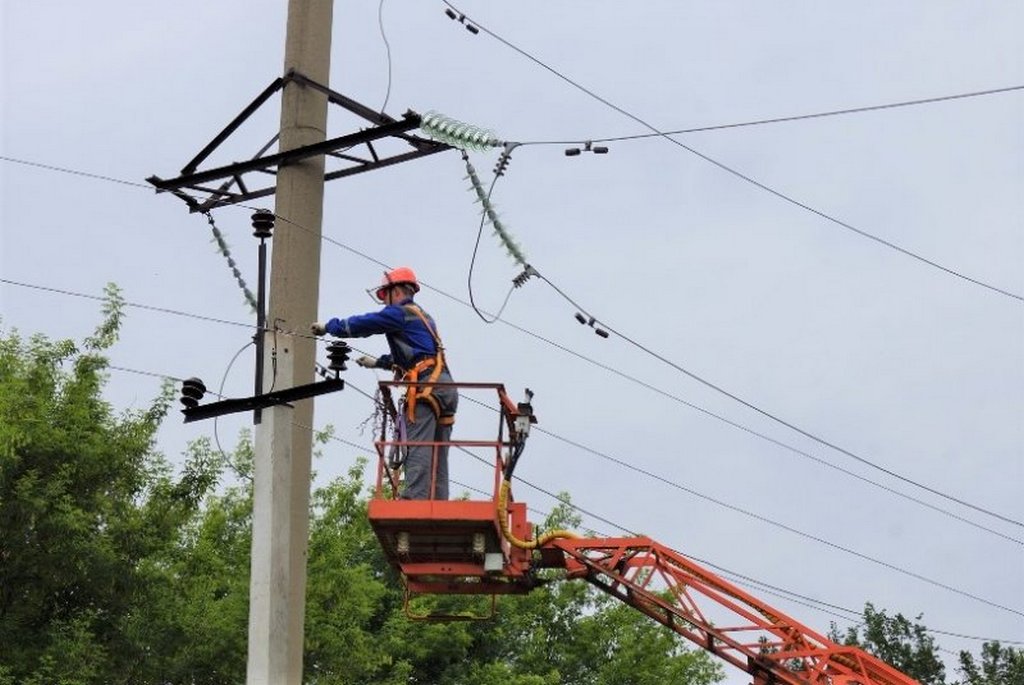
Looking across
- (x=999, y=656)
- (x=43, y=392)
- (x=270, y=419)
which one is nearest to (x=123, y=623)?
(x=43, y=392)

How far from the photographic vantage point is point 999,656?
47.6 metres

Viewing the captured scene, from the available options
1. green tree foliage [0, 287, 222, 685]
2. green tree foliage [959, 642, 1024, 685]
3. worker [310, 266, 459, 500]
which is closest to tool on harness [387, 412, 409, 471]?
worker [310, 266, 459, 500]

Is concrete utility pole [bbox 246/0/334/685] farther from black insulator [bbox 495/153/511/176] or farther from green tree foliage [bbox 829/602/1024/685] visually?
green tree foliage [bbox 829/602/1024/685]

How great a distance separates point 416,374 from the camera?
15.4 meters

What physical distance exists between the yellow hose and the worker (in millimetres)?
474

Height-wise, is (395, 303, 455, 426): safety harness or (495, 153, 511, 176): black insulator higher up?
(495, 153, 511, 176): black insulator

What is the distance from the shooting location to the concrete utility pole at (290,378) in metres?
12.3

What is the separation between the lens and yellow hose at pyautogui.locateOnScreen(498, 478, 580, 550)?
15.3m

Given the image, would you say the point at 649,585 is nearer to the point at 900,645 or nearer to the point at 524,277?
the point at 524,277

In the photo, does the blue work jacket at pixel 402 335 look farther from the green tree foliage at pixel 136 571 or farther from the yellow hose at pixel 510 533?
the green tree foliage at pixel 136 571

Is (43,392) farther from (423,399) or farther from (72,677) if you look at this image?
(423,399)

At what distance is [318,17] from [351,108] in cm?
84

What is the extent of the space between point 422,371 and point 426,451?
67 cm

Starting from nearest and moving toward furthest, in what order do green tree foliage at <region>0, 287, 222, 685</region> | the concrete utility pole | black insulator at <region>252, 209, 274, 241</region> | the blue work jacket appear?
the concrete utility pole < black insulator at <region>252, 209, 274, 241</region> < the blue work jacket < green tree foliage at <region>0, 287, 222, 685</region>
